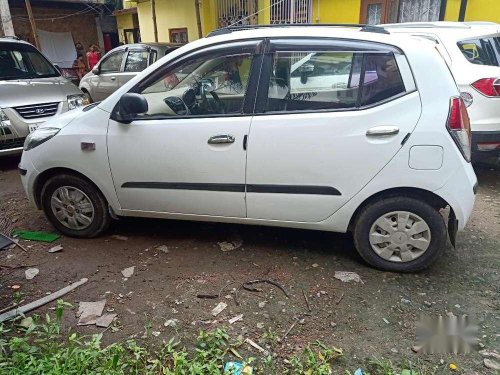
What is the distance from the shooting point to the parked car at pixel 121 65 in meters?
8.69

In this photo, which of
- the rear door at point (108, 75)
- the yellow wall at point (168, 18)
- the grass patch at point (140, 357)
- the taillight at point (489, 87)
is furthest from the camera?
the yellow wall at point (168, 18)

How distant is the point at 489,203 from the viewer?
445 centimetres

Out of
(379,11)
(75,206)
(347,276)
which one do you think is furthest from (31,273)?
(379,11)

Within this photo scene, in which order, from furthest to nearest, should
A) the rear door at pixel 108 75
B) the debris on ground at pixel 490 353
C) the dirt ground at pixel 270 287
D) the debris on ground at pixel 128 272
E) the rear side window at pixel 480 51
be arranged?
the rear door at pixel 108 75 < the rear side window at pixel 480 51 < the debris on ground at pixel 128 272 < the dirt ground at pixel 270 287 < the debris on ground at pixel 490 353

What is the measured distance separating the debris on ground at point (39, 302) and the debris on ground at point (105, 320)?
46 cm

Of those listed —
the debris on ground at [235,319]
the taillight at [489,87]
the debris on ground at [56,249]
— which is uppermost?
the taillight at [489,87]

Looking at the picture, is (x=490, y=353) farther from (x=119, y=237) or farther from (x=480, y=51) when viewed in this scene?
(x=480, y=51)

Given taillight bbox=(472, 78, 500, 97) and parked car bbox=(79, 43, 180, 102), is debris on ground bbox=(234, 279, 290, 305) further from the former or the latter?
parked car bbox=(79, 43, 180, 102)

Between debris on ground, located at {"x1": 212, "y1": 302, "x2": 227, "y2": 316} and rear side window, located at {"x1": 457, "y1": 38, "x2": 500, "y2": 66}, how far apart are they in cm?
398

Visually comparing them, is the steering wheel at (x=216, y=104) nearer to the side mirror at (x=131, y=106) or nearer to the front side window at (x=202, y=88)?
the front side window at (x=202, y=88)

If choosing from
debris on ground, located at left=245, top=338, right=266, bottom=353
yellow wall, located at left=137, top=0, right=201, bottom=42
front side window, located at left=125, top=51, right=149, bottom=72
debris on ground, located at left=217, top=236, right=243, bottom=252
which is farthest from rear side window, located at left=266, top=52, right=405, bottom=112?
yellow wall, located at left=137, top=0, right=201, bottom=42

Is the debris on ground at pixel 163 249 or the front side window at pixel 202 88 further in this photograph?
the debris on ground at pixel 163 249

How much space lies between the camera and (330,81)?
2.98 metres

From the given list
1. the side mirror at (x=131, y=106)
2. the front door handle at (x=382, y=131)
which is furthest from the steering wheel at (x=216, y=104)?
the front door handle at (x=382, y=131)
